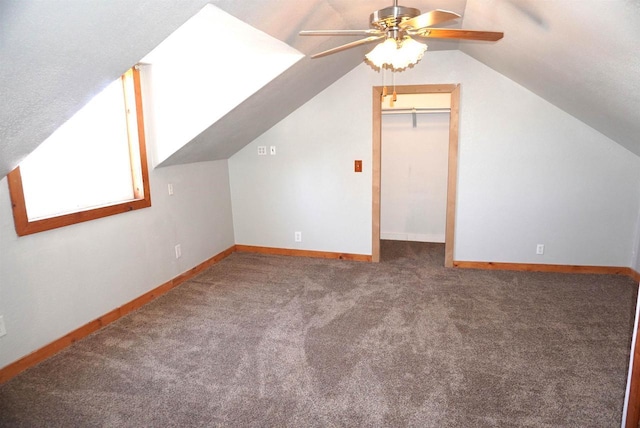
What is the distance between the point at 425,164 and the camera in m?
5.20

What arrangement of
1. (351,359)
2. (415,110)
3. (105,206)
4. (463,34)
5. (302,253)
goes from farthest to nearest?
(415,110) < (302,253) < (105,206) < (351,359) < (463,34)

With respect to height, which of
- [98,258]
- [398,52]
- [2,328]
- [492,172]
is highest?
[398,52]

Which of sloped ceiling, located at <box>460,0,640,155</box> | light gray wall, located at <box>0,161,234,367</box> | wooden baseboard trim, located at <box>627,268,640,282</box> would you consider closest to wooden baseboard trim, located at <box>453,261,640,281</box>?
wooden baseboard trim, located at <box>627,268,640,282</box>

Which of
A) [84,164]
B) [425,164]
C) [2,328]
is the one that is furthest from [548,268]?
[2,328]

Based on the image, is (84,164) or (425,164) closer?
(84,164)

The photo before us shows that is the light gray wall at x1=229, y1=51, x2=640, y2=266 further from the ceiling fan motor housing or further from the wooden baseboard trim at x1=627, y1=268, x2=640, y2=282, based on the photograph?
the ceiling fan motor housing

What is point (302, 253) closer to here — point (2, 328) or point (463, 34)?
point (2, 328)

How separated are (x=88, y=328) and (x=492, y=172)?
3937 mm

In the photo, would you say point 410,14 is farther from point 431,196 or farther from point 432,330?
point 431,196

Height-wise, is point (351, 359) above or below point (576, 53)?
below

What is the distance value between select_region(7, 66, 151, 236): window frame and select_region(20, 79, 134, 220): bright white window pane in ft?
0.21

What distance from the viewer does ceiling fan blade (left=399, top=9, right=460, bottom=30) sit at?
63.7 inches

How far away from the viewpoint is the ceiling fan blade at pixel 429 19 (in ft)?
5.31

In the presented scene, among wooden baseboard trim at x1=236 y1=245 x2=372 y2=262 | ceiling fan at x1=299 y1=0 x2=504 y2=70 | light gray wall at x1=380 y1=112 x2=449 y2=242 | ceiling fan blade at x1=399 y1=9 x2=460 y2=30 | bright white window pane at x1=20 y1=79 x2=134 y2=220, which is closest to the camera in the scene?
ceiling fan blade at x1=399 y1=9 x2=460 y2=30
